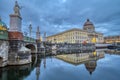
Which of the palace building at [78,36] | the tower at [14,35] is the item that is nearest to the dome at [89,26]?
the palace building at [78,36]

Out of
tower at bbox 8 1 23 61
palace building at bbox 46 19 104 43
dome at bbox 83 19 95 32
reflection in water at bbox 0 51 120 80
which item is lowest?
reflection in water at bbox 0 51 120 80

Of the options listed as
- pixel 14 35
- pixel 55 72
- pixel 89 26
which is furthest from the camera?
pixel 89 26

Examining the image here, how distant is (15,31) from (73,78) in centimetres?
1176

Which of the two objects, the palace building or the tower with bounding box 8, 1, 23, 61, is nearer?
the tower with bounding box 8, 1, 23, 61

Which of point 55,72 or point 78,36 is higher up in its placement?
point 78,36

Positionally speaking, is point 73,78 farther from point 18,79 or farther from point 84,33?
point 84,33

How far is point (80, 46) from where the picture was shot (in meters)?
86.6

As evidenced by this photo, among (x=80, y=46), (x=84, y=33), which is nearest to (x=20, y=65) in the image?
(x=80, y=46)

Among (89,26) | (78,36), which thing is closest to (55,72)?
(78,36)

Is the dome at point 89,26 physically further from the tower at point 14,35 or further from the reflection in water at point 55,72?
the tower at point 14,35

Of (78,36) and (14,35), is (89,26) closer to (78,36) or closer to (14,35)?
(78,36)

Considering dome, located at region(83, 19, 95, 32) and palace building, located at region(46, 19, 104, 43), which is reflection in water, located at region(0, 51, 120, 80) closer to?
palace building, located at region(46, 19, 104, 43)

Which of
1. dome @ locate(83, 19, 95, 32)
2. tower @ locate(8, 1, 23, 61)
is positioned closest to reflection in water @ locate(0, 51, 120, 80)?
tower @ locate(8, 1, 23, 61)

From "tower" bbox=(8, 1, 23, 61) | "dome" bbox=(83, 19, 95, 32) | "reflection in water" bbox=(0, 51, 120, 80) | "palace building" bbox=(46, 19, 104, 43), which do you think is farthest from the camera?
"dome" bbox=(83, 19, 95, 32)
